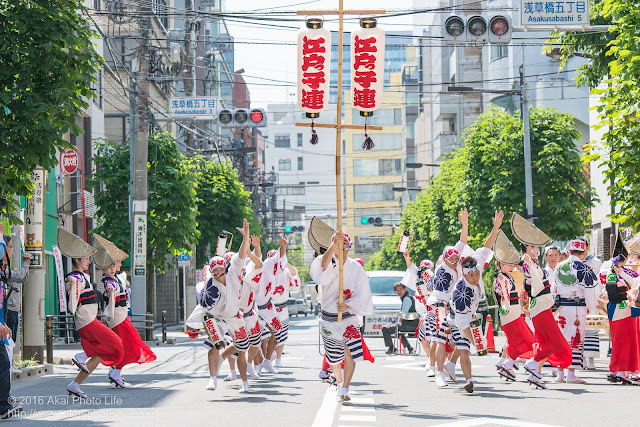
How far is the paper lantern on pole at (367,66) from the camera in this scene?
13828 mm

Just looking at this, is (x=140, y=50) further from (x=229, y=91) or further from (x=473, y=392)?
(x=229, y=91)

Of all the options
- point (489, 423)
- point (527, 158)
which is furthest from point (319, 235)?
point (527, 158)

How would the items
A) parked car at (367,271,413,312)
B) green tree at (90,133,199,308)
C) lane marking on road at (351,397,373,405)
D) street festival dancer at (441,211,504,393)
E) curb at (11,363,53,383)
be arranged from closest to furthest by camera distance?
lane marking on road at (351,397,373,405) < street festival dancer at (441,211,504,393) < curb at (11,363,53,383) < parked car at (367,271,413,312) < green tree at (90,133,199,308)

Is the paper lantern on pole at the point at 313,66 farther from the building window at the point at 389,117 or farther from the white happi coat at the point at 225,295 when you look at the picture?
the building window at the point at 389,117


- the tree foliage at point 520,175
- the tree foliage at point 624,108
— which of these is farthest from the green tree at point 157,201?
the tree foliage at point 624,108

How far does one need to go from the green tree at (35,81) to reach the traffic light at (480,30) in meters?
6.16

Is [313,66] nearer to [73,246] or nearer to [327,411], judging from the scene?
[73,246]

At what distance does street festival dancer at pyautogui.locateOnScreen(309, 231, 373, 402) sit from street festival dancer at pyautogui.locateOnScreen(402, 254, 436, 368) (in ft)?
11.0

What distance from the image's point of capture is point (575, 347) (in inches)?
573

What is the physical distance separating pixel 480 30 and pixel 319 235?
600 centimetres

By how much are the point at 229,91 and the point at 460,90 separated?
78.2 meters

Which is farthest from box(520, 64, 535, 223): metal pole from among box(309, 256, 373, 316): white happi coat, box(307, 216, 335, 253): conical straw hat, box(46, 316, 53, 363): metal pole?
box(309, 256, 373, 316): white happi coat

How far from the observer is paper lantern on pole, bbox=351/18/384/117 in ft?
45.4

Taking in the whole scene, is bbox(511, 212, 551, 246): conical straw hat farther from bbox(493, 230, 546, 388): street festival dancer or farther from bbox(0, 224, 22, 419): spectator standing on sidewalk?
bbox(0, 224, 22, 419): spectator standing on sidewalk
